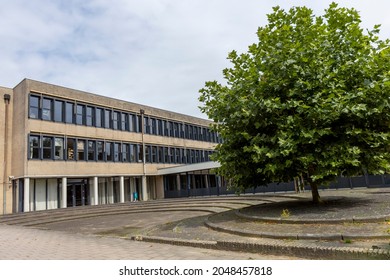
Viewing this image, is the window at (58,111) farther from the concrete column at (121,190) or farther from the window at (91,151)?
the concrete column at (121,190)

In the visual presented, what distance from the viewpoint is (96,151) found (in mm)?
28016

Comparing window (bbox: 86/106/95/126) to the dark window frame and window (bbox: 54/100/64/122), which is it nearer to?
window (bbox: 54/100/64/122)

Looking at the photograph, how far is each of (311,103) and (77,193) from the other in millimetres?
22266

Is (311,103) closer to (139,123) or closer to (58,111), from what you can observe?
(58,111)

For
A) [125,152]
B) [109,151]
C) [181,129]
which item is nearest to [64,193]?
[109,151]

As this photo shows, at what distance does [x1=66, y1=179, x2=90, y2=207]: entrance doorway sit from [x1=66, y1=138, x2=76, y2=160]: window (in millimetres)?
2004

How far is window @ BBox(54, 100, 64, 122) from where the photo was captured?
1010 inches

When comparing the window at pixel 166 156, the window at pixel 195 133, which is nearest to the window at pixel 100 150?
the window at pixel 166 156

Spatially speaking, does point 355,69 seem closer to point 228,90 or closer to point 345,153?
point 345,153

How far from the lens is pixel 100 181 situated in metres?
28.9

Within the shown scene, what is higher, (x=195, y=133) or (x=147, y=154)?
(x=195, y=133)
